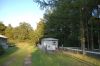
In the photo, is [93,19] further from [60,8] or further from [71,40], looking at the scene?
[71,40]

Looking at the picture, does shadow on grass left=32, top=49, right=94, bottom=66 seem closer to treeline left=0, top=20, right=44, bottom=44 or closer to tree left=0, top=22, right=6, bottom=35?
treeline left=0, top=20, right=44, bottom=44

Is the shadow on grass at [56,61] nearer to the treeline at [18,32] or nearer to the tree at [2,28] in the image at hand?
the treeline at [18,32]

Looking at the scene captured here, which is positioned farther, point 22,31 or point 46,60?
point 22,31

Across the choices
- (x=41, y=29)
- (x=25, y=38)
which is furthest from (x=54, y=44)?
(x=25, y=38)

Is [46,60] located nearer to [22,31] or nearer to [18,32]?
[22,31]

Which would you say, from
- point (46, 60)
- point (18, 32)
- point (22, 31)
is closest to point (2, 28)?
point (18, 32)

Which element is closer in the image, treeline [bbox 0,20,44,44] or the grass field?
the grass field

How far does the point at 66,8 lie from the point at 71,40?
30748 mm

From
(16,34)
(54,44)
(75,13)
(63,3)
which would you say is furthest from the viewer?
(16,34)

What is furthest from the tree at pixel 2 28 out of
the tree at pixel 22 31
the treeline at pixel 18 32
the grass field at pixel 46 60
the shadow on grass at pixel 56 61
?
the shadow on grass at pixel 56 61

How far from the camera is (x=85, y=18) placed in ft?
115

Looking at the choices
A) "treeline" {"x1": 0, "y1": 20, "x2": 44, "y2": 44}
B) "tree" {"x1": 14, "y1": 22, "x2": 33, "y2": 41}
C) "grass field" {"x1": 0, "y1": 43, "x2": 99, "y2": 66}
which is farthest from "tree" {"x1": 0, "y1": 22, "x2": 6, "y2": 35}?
"grass field" {"x1": 0, "y1": 43, "x2": 99, "y2": 66}

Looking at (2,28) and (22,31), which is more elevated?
(2,28)

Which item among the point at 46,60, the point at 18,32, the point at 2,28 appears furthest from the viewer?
the point at 18,32
